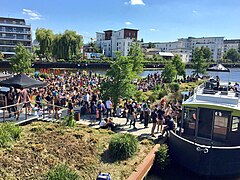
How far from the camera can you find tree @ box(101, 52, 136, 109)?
1602 cm

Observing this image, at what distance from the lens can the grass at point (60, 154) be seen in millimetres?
8266

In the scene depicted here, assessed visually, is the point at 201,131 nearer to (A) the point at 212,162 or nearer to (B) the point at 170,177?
(A) the point at 212,162

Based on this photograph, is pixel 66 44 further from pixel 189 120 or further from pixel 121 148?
pixel 121 148

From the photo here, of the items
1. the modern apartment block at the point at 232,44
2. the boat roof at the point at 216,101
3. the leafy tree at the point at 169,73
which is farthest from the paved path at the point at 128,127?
the modern apartment block at the point at 232,44

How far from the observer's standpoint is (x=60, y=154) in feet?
31.2

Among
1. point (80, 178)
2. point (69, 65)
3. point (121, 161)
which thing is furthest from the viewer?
point (69, 65)

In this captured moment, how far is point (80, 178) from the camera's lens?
841 cm

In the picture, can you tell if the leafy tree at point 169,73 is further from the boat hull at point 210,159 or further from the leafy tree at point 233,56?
the leafy tree at point 233,56

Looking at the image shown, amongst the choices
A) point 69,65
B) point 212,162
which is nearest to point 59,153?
point 212,162

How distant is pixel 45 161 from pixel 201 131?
749 cm

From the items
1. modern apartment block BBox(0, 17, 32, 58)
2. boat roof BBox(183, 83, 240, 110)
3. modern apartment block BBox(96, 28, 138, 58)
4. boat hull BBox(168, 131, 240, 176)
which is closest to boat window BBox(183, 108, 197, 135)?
boat roof BBox(183, 83, 240, 110)

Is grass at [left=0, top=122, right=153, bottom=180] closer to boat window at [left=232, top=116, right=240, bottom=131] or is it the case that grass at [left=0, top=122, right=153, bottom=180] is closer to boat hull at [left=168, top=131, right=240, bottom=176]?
boat hull at [left=168, top=131, right=240, bottom=176]

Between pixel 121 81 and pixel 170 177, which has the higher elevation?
pixel 121 81

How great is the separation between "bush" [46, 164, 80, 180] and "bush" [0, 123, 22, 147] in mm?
2373
